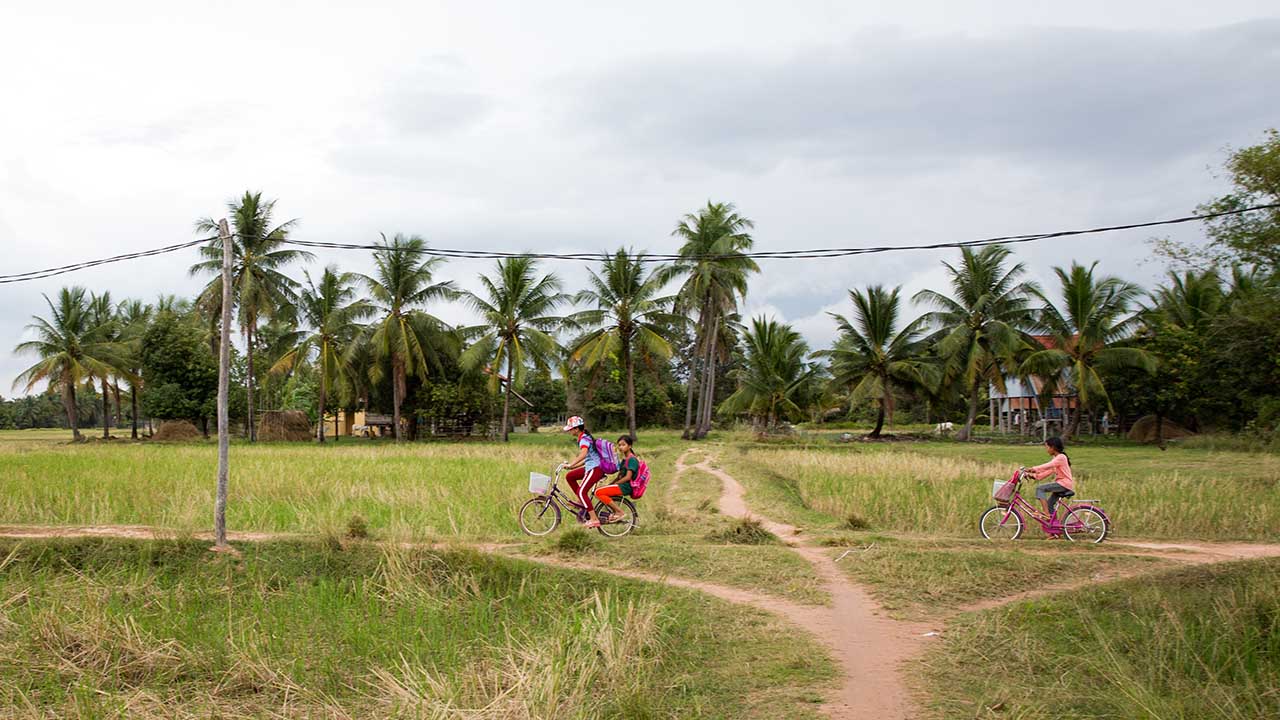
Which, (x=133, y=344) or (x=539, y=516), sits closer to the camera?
(x=539, y=516)

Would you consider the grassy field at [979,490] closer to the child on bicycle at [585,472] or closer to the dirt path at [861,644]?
the child on bicycle at [585,472]

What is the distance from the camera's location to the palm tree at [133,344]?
3866cm

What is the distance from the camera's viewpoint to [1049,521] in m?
10.4

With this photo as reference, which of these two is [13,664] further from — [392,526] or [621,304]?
[621,304]

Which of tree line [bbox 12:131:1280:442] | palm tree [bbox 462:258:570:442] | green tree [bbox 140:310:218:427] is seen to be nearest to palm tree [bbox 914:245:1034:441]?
tree line [bbox 12:131:1280:442]

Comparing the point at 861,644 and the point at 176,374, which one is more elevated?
the point at 176,374

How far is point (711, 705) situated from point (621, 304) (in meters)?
27.9

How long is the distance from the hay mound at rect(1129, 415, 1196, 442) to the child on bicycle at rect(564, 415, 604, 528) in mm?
28371

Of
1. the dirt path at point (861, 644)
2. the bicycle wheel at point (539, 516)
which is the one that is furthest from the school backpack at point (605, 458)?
the dirt path at point (861, 644)

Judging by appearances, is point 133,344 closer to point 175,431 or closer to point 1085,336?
point 175,431

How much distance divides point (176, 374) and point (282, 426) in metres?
4.83

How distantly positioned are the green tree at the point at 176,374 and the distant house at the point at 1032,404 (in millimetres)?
31885

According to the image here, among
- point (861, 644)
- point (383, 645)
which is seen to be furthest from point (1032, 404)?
point (383, 645)

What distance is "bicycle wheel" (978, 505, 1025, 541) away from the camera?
10.6 m
